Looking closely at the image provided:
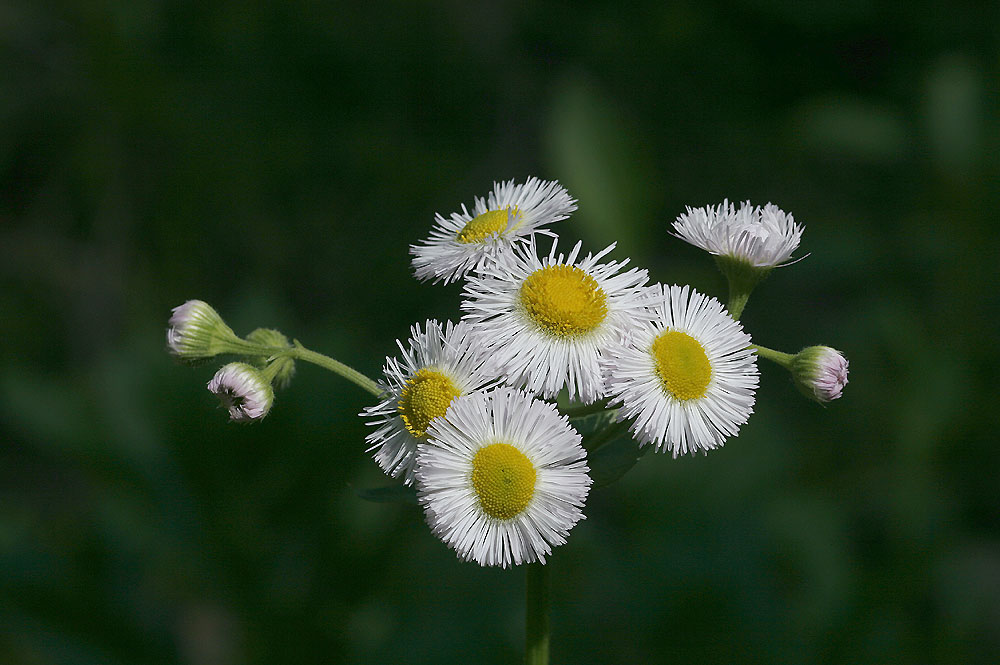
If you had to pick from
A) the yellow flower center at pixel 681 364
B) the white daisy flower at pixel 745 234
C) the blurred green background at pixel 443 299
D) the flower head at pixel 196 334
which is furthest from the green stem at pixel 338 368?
the blurred green background at pixel 443 299

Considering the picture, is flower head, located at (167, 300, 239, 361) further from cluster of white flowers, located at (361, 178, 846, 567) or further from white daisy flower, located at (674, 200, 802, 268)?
white daisy flower, located at (674, 200, 802, 268)

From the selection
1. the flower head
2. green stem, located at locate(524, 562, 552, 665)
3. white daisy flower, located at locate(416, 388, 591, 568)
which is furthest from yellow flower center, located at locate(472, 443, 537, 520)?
the flower head

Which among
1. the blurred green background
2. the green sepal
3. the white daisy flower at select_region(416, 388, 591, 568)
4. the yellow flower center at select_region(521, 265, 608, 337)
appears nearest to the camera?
the white daisy flower at select_region(416, 388, 591, 568)

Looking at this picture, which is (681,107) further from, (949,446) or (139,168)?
(139,168)

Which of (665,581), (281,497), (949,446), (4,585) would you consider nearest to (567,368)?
(665,581)

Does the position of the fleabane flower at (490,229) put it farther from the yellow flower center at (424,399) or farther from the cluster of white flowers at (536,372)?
the yellow flower center at (424,399)

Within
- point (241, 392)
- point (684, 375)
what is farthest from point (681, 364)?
point (241, 392)
